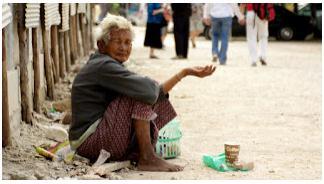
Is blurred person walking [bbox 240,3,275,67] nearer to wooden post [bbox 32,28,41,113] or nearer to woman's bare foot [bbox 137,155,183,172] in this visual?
wooden post [bbox 32,28,41,113]

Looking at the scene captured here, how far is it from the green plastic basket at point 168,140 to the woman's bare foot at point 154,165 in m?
0.42

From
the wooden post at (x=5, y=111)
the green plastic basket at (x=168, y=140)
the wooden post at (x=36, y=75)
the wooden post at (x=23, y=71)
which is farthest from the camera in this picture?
the wooden post at (x=36, y=75)

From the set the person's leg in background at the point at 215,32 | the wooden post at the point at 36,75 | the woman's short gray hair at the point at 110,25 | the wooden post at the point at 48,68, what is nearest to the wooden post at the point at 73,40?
the person's leg in background at the point at 215,32

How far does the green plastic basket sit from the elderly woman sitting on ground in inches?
12.3

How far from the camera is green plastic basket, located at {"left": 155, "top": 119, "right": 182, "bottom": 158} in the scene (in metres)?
5.22

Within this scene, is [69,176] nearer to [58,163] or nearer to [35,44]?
[58,163]

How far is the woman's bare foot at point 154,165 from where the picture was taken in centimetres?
477

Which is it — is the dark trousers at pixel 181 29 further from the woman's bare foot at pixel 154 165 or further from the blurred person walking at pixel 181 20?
the woman's bare foot at pixel 154 165

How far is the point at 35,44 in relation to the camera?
22.5 feet

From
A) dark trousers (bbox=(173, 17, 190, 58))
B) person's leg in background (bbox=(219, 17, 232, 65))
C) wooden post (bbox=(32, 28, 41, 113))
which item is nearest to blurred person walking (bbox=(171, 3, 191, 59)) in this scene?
dark trousers (bbox=(173, 17, 190, 58))

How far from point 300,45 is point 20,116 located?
1584 centimetres

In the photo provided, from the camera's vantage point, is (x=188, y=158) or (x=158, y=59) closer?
(x=188, y=158)

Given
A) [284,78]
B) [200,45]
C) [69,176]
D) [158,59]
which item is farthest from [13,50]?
[200,45]
